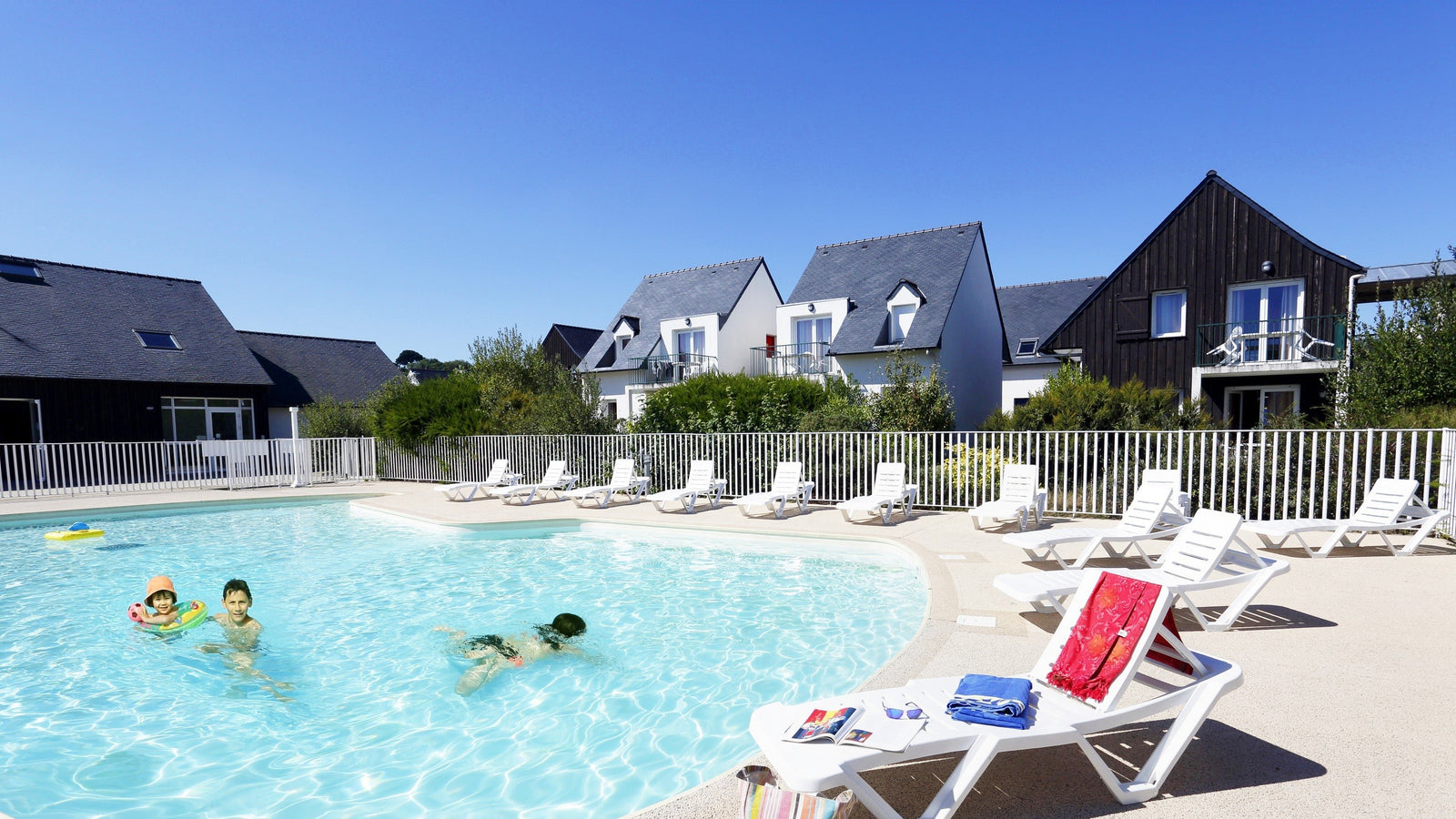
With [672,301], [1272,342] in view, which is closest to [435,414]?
[672,301]

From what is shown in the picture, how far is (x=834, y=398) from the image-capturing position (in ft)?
52.6

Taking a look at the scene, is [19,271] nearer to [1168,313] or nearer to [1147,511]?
[1147,511]

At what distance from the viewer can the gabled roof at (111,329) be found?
66.4ft

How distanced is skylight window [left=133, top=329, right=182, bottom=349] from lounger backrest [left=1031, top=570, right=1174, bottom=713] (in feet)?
93.6

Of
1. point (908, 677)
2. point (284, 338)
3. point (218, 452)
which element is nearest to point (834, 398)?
point (908, 677)

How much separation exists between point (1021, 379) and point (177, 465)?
26.8 m

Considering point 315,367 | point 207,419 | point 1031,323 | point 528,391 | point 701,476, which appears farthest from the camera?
point 315,367

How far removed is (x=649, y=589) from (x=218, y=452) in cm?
1571

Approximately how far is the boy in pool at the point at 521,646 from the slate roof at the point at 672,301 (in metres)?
20.4

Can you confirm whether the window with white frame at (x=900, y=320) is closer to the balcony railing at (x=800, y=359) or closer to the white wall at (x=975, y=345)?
the white wall at (x=975, y=345)

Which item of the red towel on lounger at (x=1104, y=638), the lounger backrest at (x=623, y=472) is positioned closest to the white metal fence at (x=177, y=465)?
the lounger backrest at (x=623, y=472)

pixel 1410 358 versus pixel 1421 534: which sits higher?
pixel 1410 358

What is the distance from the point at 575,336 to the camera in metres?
38.6

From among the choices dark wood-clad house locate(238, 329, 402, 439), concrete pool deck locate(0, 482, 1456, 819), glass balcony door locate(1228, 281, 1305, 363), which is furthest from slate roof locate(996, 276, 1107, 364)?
dark wood-clad house locate(238, 329, 402, 439)
